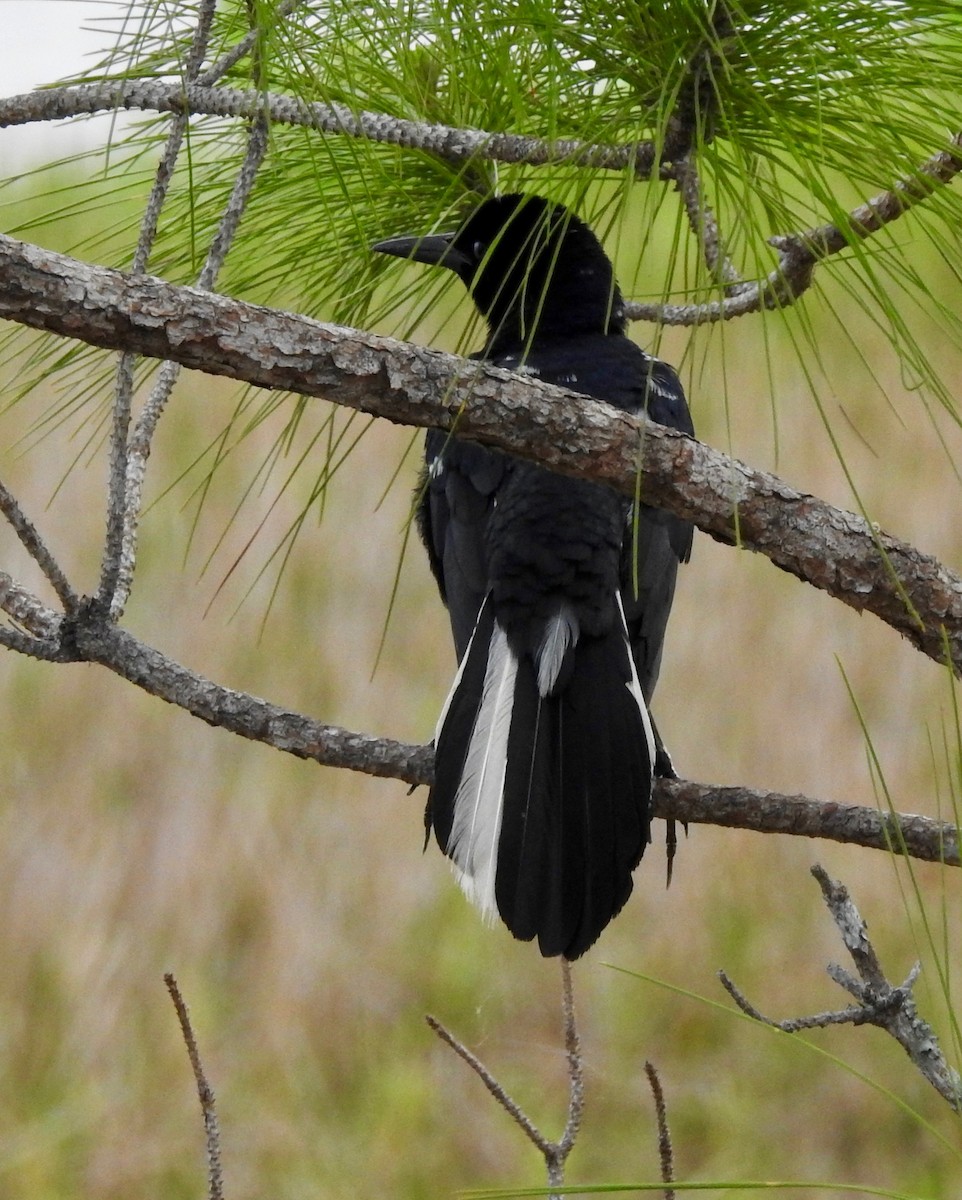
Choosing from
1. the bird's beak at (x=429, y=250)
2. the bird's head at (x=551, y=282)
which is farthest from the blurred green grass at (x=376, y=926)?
the bird's beak at (x=429, y=250)

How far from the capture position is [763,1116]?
9.40 ft

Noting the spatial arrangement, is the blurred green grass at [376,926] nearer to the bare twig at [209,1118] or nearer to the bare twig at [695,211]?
the bare twig at [695,211]

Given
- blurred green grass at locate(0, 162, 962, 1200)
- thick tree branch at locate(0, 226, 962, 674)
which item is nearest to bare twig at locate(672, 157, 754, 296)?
thick tree branch at locate(0, 226, 962, 674)

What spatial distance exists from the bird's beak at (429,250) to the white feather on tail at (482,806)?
44 cm

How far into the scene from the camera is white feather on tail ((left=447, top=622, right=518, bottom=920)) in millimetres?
1262

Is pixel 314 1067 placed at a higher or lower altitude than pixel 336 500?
lower

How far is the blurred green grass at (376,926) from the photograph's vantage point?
107 inches

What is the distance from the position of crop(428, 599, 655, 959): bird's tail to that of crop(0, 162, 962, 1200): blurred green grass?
147cm

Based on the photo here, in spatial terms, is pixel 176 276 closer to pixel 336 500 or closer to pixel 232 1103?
pixel 232 1103

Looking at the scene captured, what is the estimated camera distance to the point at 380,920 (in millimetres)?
2982

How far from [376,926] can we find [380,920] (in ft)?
0.05

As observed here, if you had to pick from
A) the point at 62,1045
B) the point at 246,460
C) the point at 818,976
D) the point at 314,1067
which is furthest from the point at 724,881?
the point at 246,460

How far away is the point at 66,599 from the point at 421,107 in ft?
1.71

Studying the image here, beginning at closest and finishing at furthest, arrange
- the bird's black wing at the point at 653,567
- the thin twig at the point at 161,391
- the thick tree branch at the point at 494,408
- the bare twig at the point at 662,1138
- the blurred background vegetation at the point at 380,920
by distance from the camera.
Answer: the thick tree branch at the point at 494,408 → the bare twig at the point at 662,1138 → the thin twig at the point at 161,391 → the bird's black wing at the point at 653,567 → the blurred background vegetation at the point at 380,920
